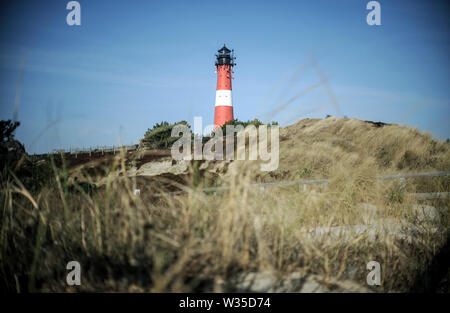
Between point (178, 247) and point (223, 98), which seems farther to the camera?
point (223, 98)

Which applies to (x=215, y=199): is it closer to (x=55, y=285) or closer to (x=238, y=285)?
(x=238, y=285)

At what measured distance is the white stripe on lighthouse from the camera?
3197cm

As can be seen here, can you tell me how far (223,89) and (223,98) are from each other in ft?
4.66

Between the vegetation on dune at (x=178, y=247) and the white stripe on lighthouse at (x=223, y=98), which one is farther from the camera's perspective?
the white stripe on lighthouse at (x=223, y=98)

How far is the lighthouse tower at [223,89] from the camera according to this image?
3136 cm

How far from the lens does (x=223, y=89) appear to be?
108 feet

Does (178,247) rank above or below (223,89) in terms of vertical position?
below

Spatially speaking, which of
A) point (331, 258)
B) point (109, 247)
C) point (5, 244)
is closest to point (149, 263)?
point (109, 247)

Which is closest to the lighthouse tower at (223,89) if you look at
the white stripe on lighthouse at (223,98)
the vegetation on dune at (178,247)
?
the white stripe on lighthouse at (223,98)

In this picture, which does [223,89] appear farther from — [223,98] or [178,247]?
[178,247]

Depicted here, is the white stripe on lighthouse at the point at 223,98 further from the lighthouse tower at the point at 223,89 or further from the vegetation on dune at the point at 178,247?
the vegetation on dune at the point at 178,247

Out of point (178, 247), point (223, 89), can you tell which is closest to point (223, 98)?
point (223, 89)

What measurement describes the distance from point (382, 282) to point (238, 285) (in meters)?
1.30
